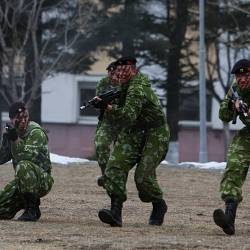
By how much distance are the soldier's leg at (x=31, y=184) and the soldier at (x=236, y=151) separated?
1829 mm

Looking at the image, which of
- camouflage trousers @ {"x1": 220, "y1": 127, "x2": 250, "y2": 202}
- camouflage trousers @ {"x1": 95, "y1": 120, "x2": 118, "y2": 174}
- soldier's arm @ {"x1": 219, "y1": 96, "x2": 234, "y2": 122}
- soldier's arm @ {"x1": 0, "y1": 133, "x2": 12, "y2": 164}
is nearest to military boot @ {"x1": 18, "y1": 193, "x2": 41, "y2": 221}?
soldier's arm @ {"x1": 0, "y1": 133, "x2": 12, "y2": 164}

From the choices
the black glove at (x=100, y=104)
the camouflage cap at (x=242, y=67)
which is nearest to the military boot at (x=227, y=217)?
the camouflage cap at (x=242, y=67)

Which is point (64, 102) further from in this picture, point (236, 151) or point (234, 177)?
point (234, 177)

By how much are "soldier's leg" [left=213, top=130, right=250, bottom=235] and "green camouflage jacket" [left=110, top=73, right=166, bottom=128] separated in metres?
0.84

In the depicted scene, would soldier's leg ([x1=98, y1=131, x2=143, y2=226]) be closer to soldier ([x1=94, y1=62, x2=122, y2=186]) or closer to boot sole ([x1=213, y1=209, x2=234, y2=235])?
boot sole ([x1=213, y1=209, x2=234, y2=235])

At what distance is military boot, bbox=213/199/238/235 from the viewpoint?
8797 millimetres

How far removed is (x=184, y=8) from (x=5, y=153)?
19817 mm

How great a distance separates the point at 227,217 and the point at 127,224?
1.47m

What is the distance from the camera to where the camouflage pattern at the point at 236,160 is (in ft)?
30.0

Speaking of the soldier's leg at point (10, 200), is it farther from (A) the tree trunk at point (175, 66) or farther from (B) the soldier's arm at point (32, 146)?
(A) the tree trunk at point (175, 66)

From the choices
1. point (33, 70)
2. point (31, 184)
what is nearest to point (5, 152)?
point (31, 184)

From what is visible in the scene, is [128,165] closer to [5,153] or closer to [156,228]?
[156,228]

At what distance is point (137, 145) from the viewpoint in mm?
9789

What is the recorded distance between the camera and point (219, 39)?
31344mm
